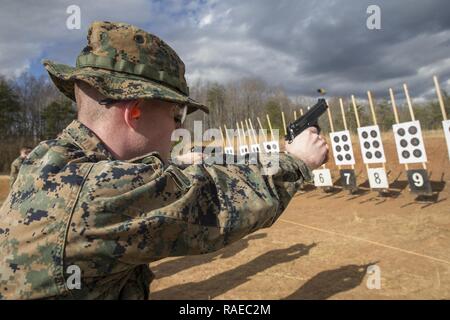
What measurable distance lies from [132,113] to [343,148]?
9948mm

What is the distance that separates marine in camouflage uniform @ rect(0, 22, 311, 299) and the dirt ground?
2.86m

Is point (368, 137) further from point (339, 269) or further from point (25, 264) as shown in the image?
point (25, 264)

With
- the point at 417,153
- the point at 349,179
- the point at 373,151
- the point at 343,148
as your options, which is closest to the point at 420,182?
the point at 417,153

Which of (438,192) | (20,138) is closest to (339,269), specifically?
(438,192)

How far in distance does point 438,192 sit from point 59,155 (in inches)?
371

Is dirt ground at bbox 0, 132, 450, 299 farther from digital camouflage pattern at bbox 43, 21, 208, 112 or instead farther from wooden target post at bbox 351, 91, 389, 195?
digital camouflage pattern at bbox 43, 21, 208, 112

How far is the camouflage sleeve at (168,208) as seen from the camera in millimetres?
869

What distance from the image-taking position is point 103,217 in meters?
0.87

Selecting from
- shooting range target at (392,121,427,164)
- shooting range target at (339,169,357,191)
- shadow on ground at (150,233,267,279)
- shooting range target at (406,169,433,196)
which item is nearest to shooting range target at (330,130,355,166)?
shooting range target at (339,169,357,191)

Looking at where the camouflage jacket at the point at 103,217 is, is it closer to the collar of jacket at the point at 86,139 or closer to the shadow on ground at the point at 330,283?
the collar of jacket at the point at 86,139

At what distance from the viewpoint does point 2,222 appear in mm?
929

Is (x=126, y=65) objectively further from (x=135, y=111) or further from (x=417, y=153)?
(x=417, y=153)

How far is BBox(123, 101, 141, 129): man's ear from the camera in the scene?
3.47ft

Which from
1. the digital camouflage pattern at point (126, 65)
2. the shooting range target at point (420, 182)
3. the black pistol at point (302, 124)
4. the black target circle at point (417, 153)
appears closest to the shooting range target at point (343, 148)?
the black target circle at point (417, 153)
